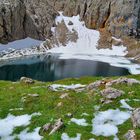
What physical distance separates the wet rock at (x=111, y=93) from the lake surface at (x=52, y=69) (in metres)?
92.0

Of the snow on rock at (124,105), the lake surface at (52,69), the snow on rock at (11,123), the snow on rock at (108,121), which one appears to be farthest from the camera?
the lake surface at (52,69)

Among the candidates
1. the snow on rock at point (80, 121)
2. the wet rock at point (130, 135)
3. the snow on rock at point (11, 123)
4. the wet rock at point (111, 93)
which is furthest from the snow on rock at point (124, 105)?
the snow on rock at point (11, 123)

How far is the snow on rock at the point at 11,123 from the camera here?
26.0 metres

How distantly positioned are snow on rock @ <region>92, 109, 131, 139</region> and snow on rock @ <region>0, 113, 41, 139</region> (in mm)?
5140

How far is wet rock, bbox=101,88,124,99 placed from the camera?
29.2 metres

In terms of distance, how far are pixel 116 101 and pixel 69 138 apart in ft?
21.5

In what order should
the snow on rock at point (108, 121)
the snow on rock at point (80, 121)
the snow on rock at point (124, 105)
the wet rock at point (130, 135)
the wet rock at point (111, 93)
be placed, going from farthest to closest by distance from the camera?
the wet rock at point (111, 93) < the snow on rock at point (124, 105) < the snow on rock at point (80, 121) < the snow on rock at point (108, 121) < the wet rock at point (130, 135)

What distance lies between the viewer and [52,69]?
5773 inches

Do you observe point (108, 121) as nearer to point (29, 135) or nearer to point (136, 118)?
point (136, 118)

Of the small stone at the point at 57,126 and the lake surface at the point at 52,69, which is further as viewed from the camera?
the lake surface at the point at 52,69

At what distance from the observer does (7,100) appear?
31828 mm

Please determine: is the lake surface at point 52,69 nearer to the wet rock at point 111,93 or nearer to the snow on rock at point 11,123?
the wet rock at point 111,93

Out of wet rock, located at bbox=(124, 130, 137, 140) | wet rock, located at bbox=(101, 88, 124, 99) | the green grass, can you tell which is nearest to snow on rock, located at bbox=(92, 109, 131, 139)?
the green grass

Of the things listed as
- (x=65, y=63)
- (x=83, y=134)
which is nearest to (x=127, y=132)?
(x=83, y=134)
